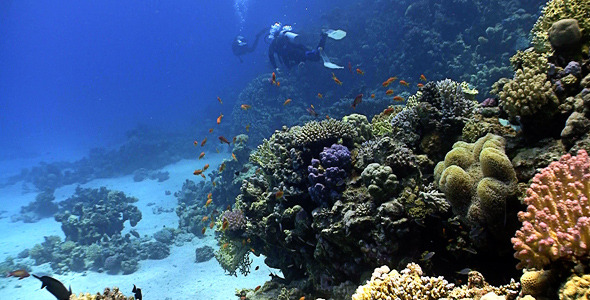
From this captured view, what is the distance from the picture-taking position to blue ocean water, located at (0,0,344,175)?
7950 centimetres

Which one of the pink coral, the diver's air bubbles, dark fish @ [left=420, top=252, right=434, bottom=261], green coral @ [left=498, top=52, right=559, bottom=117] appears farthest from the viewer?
the diver's air bubbles

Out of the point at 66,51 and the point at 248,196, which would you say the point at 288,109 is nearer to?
the point at 248,196

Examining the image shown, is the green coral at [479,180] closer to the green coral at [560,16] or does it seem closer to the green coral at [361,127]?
the green coral at [560,16]

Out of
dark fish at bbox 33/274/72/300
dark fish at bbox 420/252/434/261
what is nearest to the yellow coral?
Answer: dark fish at bbox 420/252/434/261

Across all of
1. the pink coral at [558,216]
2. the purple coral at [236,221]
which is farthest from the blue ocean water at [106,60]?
the pink coral at [558,216]

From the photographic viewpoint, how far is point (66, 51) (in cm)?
12100

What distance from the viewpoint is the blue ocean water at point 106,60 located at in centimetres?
7950

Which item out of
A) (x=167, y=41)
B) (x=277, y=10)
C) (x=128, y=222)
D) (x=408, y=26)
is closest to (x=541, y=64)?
(x=408, y=26)

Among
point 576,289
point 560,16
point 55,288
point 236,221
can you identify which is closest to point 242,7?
point 236,221

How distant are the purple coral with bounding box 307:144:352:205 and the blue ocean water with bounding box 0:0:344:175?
63967mm

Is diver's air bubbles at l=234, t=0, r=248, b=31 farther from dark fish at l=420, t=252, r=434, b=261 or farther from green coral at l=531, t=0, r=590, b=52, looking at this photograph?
dark fish at l=420, t=252, r=434, b=261

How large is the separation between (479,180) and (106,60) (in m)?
147

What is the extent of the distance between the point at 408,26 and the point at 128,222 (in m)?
22.3

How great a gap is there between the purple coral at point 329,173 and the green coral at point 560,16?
3176 millimetres
